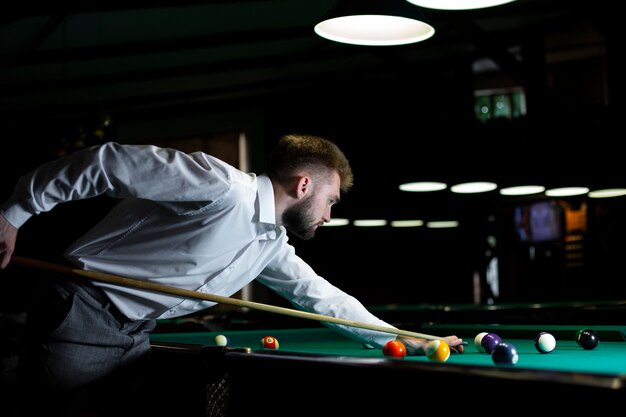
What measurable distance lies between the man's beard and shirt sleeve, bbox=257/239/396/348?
22 cm

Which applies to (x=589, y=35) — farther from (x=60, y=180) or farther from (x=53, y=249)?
(x=60, y=180)

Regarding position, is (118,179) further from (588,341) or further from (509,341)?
(509,341)

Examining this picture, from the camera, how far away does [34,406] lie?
7.20ft

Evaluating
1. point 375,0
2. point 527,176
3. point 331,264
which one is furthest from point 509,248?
point 375,0

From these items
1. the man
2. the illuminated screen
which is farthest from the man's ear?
the illuminated screen

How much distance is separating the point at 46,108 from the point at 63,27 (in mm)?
2208

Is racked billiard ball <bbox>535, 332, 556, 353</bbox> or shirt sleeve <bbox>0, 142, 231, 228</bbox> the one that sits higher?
shirt sleeve <bbox>0, 142, 231, 228</bbox>

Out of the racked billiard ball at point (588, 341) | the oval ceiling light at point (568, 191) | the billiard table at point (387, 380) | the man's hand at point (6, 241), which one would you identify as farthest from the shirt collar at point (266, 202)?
the oval ceiling light at point (568, 191)

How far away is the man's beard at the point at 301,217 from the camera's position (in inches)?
102

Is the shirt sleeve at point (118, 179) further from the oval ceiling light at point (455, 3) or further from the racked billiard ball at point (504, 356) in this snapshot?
the oval ceiling light at point (455, 3)

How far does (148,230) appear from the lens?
2.31 metres

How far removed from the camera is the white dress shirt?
199cm

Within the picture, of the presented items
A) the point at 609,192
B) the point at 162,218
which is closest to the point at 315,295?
the point at 162,218

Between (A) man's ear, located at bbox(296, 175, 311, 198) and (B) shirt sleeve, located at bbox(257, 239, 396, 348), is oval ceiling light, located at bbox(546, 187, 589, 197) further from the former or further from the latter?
(A) man's ear, located at bbox(296, 175, 311, 198)
